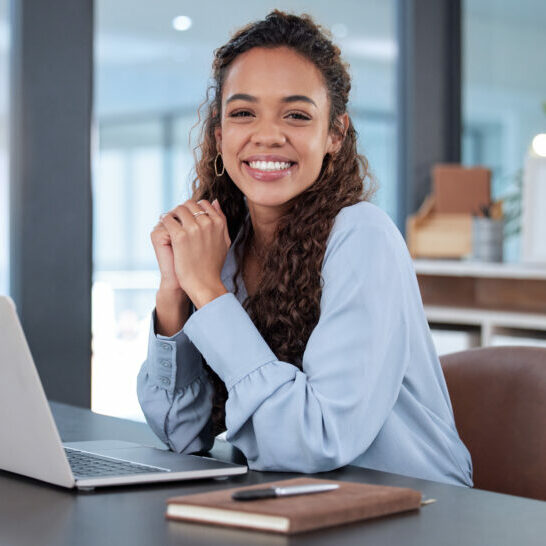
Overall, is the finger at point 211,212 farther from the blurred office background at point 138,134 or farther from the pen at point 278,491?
the blurred office background at point 138,134

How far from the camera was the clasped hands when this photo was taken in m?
1.36

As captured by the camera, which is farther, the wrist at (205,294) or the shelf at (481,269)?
the shelf at (481,269)

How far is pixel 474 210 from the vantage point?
361 centimetres

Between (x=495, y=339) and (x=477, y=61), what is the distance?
1450mm

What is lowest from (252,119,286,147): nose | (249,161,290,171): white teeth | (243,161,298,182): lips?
(243,161,298,182): lips

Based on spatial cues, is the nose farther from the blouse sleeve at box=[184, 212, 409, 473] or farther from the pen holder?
the pen holder

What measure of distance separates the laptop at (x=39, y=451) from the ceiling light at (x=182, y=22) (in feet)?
7.57

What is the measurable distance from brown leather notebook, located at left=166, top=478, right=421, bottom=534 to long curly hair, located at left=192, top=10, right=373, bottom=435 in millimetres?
495

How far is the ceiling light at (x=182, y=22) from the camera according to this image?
3.23 meters

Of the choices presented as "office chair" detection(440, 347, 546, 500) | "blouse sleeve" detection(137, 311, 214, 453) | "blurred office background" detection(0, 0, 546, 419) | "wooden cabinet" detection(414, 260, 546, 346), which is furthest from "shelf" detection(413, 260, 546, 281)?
"blouse sleeve" detection(137, 311, 214, 453)

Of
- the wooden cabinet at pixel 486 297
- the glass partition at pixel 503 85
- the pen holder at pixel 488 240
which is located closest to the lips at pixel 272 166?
the wooden cabinet at pixel 486 297

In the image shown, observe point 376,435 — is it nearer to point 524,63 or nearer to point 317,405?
point 317,405

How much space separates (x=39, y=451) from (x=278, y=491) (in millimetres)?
303

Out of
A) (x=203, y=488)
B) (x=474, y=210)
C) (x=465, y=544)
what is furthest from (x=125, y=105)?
(x=465, y=544)
